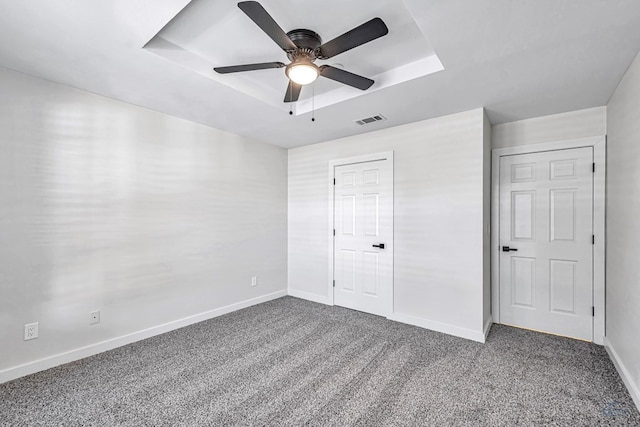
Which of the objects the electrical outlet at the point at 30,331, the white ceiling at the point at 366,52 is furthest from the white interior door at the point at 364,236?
the electrical outlet at the point at 30,331

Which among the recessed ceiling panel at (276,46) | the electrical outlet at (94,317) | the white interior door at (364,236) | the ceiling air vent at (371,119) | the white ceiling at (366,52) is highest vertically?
the recessed ceiling panel at (276,46)

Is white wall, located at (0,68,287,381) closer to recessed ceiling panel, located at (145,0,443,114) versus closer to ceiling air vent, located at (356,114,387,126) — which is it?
recessed ceiling panel, located at (145,0,443,114)

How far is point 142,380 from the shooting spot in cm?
217

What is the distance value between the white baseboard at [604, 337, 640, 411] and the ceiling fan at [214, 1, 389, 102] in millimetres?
2695

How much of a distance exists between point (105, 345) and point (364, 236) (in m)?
2.84

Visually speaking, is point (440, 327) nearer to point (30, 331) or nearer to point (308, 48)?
point (308, 48)

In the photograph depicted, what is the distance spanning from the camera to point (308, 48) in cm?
192

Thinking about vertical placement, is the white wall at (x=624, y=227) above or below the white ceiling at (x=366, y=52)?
below

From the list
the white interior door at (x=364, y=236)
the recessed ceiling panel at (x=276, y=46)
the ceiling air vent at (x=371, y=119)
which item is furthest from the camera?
the white interior door at (x=364, y=236)

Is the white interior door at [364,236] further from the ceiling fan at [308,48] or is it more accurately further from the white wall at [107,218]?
the ceiling fan at [308,48]

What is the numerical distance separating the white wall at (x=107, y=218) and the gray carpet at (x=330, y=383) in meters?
0.38

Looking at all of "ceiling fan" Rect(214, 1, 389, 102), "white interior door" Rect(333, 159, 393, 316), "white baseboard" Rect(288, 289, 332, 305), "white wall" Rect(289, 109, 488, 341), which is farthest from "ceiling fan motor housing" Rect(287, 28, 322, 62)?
"white baseboard" Rect(288, 289, 332, 305)

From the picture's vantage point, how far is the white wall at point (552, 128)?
279 cm

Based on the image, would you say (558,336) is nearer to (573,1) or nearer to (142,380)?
(573,1)
